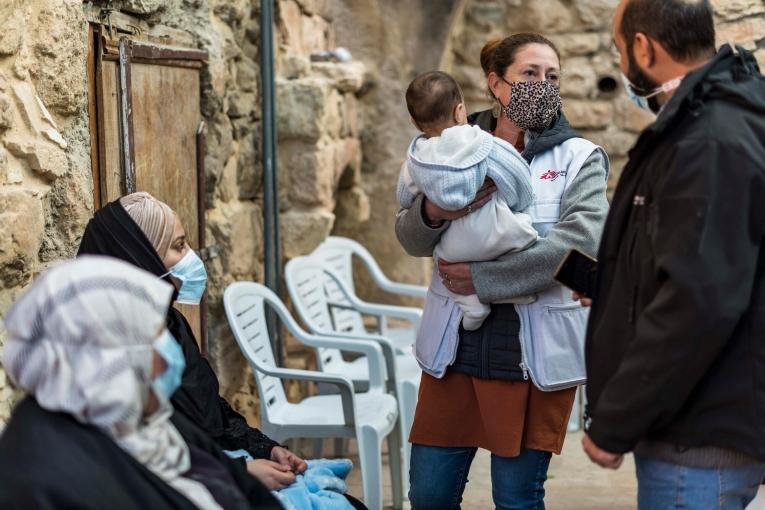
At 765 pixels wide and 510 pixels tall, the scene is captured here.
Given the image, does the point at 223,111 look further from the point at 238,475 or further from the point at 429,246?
the point at 238,475

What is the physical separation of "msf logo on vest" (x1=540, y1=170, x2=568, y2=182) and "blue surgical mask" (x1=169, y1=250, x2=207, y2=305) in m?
0.88

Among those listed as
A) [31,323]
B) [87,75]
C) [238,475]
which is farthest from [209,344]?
[31,323]

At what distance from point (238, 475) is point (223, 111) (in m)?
2.27

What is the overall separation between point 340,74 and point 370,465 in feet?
6.76

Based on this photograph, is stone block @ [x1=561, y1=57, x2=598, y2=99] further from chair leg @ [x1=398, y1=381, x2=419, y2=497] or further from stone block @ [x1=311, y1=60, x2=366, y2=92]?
chair leg @ [x1=398, y1=381, x2=419, y2=497]

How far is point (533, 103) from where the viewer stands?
2.73 m

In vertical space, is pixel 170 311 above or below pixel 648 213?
below

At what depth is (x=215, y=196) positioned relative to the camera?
409 cm

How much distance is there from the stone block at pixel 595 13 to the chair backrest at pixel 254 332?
8.98 ft

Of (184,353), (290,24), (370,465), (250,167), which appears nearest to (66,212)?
(184,353)

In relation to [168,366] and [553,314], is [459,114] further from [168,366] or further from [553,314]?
[168,366]

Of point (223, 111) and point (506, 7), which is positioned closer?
point (223, 111)

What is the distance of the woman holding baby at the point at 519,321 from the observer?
2.63 m

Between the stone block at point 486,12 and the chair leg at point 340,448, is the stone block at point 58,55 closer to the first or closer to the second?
the chair leg at point 340,448
